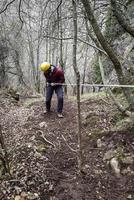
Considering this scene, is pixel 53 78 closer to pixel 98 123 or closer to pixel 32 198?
pixel 98 123

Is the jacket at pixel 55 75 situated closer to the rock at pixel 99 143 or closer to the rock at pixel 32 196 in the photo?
the rock at pixel 99 143

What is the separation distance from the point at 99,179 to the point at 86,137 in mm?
1409

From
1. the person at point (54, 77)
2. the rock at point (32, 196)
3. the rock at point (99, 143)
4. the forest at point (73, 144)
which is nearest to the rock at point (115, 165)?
the forest at point (73, 144)

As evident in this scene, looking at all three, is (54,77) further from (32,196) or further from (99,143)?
(32,196)

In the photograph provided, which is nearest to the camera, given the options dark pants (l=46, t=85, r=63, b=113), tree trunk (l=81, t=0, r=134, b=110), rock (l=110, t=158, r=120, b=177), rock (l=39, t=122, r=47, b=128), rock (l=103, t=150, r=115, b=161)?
tree trunk (l=81, t=0, r=134, b=110)

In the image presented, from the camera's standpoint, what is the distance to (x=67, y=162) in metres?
4.29

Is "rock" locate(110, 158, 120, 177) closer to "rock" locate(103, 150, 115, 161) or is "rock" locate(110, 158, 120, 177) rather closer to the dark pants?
"rock" locate(103, 150, 115, 161)

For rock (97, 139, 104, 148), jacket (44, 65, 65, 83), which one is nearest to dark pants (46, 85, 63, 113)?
jacket (44, 65, 65, 83)

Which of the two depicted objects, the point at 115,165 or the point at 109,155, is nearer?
the point at 115,165

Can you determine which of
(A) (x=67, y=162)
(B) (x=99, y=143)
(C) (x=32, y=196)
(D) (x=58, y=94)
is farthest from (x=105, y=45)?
(D) (x=58, y=94)

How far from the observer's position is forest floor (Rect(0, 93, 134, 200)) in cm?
353

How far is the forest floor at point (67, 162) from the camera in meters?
3.53

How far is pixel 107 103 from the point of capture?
22.6ft

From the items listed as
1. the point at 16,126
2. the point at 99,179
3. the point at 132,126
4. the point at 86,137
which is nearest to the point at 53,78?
the point at 16,126
